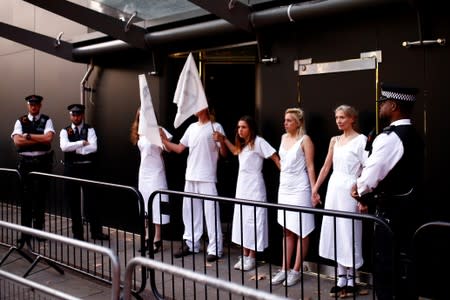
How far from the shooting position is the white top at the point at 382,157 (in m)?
4.35

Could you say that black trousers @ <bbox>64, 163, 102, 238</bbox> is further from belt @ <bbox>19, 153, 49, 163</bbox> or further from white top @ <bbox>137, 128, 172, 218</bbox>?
white top @ <bbox>137, 128, 172, 218</bbox>

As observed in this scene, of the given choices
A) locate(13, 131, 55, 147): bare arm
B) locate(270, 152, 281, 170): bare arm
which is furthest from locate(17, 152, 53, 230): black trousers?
locate(270, 152, 281, 170): bare arm

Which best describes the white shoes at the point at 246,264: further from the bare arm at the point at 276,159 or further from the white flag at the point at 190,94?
the white flag at the point at 190,94

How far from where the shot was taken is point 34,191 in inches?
Answer: 298

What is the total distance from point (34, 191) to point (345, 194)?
14.5 ft

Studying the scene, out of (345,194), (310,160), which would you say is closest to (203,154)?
(310,160)

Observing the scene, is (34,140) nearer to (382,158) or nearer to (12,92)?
(12,92)

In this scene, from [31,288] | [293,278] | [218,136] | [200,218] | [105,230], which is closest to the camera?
[31,288]

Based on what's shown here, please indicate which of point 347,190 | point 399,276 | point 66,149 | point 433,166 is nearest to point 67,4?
point 66,149

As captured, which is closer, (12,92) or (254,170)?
(254,170)

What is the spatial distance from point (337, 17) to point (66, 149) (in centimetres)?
451

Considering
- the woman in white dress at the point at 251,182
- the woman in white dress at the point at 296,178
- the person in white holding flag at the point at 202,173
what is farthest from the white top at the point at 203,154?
the woman in white dress at the point at 296,178

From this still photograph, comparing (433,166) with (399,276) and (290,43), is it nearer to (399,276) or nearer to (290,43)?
(399,276)

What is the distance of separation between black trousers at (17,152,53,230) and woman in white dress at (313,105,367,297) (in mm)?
4046
